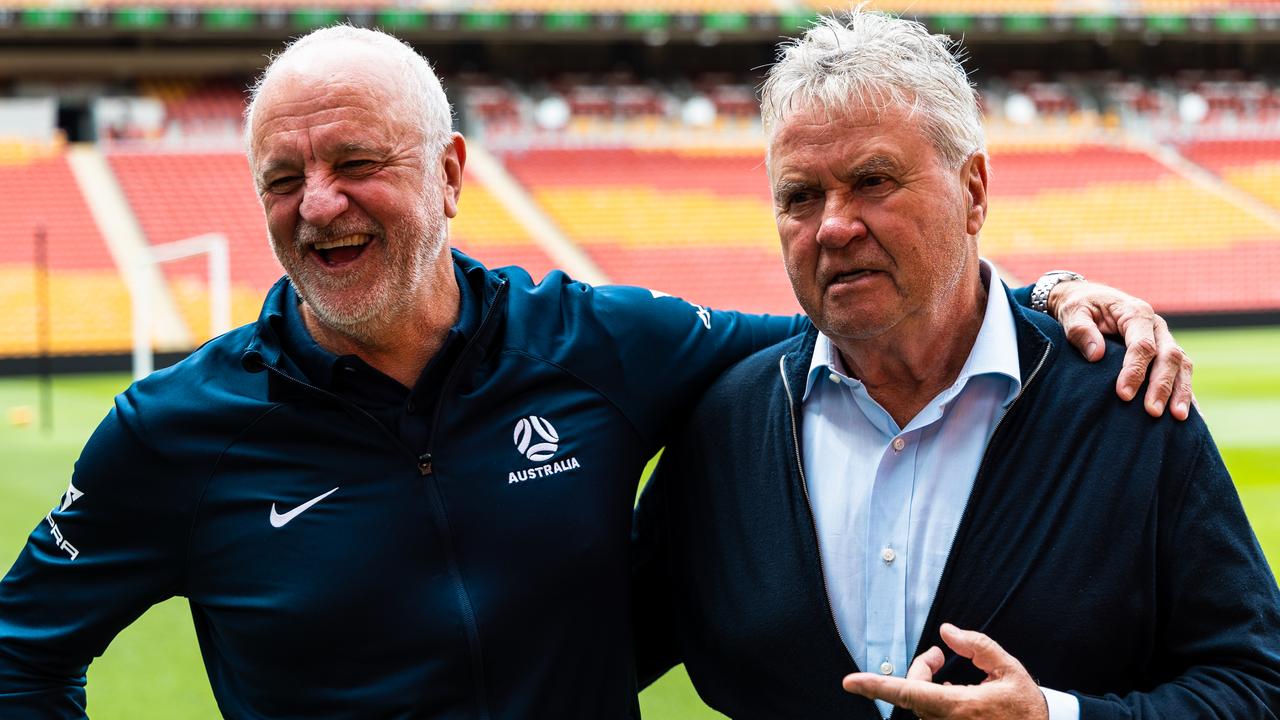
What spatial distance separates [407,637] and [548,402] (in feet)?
1.68

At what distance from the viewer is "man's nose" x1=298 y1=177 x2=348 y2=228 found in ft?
7.32

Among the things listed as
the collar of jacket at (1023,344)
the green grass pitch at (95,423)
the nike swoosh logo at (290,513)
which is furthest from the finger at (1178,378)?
the green grass pitch at (95,423)

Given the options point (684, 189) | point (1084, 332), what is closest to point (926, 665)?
point (1084, 332)

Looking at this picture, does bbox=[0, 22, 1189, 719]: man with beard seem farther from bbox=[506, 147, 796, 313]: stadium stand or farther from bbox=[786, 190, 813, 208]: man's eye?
bbox=[506, 147, 796, 313]: stadium stand

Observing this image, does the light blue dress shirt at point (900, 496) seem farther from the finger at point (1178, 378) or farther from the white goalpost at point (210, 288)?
the white goalpost at point (210, 288)

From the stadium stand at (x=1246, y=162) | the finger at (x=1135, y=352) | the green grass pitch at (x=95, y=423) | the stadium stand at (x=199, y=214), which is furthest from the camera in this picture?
the stadium stand at (x=1246, y=162)

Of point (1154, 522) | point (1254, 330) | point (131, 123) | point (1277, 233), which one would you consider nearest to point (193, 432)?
point (1154, 522)

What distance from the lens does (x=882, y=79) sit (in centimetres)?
207

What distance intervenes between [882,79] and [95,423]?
12.9m

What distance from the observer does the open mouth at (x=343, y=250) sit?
2.29 meters

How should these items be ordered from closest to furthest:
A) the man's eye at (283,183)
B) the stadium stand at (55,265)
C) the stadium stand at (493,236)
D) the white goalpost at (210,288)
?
the man's eye at (283,183), the white goalpost at (210,288), the stadium stand at (55,265), the stadium stand at (493,236)

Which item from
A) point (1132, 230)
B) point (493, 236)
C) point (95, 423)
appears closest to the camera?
point (95, 423)

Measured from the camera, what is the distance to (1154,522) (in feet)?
6.51

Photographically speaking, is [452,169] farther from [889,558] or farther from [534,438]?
[889,558]
